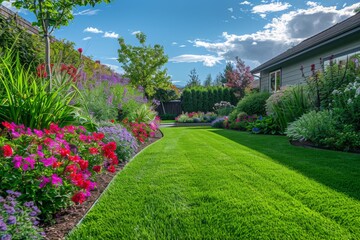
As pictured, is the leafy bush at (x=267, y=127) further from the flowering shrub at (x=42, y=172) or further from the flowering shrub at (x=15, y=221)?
the flowering shrub at (x=15, y=221)

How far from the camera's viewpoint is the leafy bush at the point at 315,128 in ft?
16.6

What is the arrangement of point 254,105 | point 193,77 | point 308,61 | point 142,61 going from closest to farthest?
point 308,61
point 254,105
point 142,61
point 193,77

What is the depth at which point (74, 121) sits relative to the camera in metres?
3.71

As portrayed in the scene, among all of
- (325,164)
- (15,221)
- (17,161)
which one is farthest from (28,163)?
(325,164)

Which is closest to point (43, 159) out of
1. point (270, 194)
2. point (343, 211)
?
point (270, 194)

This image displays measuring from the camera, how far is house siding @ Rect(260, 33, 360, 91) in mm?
7802

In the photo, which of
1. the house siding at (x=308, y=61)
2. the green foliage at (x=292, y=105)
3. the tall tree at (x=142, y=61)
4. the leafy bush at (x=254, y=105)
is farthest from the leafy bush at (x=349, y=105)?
the tall tree at (x=142, y=61)

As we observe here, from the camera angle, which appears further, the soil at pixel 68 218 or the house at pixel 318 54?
the house at pixel 318 54

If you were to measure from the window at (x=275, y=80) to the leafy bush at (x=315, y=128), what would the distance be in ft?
24.2

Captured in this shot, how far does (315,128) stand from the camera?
17.1 ft

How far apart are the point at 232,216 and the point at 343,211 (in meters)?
0.90

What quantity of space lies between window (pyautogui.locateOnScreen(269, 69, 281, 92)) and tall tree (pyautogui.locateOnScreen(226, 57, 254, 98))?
8.82 metres

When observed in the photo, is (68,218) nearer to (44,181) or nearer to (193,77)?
(44,181)

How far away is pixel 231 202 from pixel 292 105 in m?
5.70
